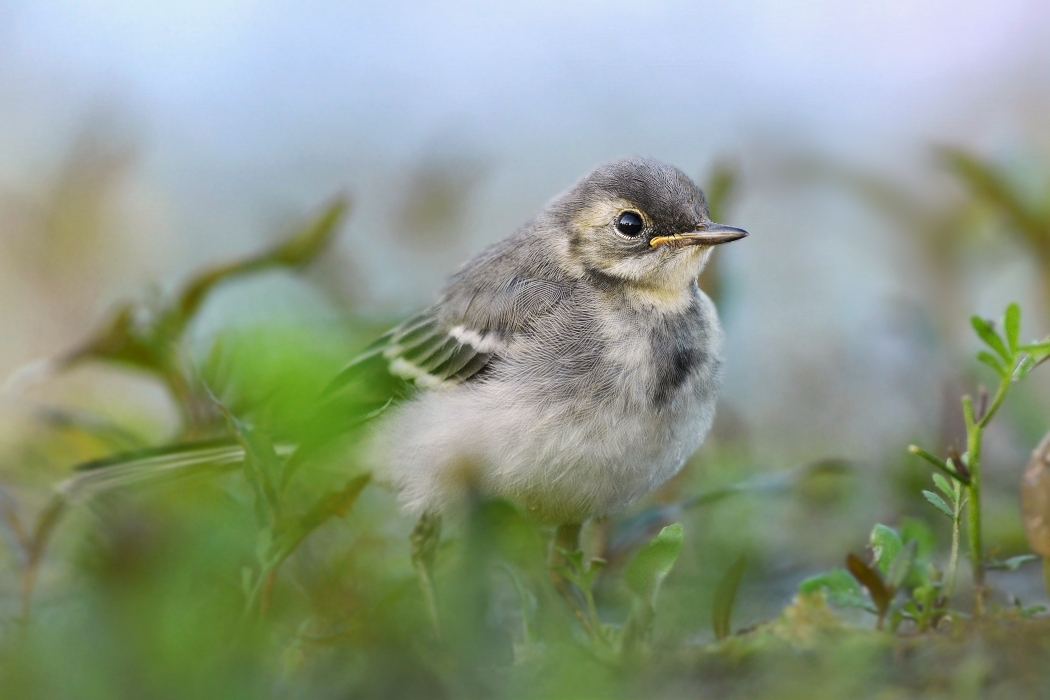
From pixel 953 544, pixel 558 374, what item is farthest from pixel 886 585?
pixel 558 374

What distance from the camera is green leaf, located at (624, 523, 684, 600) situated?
7.03 ft

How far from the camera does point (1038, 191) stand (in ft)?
12.9

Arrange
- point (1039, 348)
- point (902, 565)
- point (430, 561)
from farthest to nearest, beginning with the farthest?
1. point (430, 561)
2. point (902, 565)
3. point (1039, 348)

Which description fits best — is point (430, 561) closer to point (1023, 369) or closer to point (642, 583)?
point (642, 583)

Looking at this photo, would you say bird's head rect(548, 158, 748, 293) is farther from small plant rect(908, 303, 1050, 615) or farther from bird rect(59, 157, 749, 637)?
small plant rect(908, 303, 1050, 615)

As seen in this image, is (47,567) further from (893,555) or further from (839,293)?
(839,293)

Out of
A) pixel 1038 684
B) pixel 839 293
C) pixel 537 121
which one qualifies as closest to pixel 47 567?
pixel 1038 684

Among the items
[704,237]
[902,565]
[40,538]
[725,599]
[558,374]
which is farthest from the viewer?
[704,237]

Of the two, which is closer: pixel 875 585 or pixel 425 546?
pixel 875 585

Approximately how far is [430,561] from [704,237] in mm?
1612

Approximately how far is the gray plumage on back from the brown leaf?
1.44 m

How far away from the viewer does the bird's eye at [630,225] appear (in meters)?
4.01

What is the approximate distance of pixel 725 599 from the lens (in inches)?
93.7

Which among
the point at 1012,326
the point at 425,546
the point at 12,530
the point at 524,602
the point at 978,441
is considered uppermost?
the point at 1012,326
